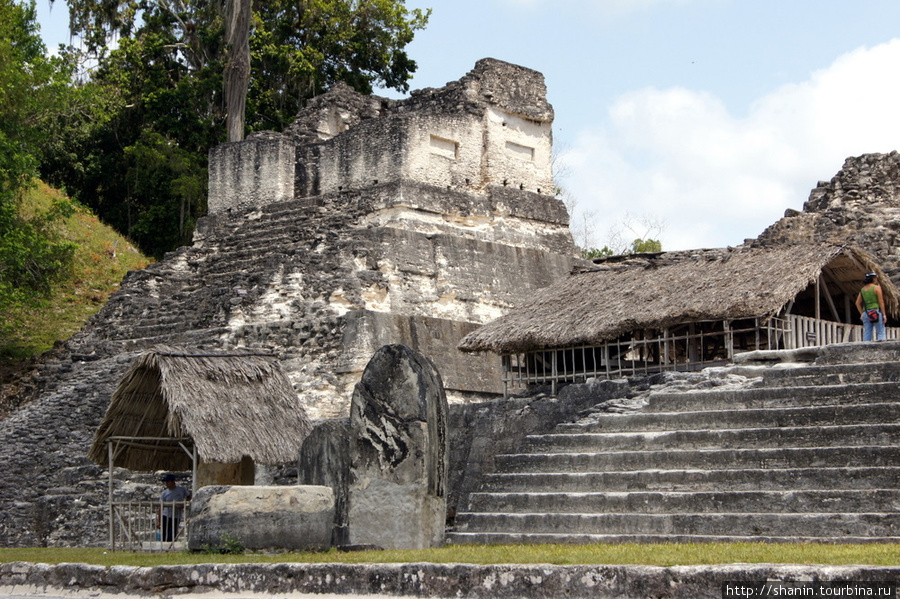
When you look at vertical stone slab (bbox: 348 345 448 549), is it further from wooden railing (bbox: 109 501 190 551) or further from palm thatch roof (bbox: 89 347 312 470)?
palm thatch roof (bbox: 89 347 312 470)

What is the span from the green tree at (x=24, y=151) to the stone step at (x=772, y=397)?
12.6 metres

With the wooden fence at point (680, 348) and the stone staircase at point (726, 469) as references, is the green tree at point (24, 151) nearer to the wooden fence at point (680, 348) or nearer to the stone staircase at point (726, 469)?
the wooden fence at point (680, 348)

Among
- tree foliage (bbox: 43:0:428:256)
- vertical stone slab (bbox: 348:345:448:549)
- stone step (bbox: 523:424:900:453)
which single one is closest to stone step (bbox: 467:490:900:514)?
stone step (bbox: 523:424:900:453)

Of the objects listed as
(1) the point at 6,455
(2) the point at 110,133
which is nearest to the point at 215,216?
(1) the point at 6,455

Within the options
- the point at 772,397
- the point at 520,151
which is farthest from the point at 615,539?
the point at 520,151

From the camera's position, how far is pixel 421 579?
8.90 meters

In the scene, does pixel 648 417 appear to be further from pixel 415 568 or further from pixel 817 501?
pixel 415 568

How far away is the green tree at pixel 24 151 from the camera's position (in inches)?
878

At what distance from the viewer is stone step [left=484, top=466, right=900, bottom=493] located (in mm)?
10430

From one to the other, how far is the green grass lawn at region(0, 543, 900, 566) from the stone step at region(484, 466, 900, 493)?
3.65 feet

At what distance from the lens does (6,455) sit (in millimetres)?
18688

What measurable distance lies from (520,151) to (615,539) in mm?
14303

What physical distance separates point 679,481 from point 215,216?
1514 centimetres

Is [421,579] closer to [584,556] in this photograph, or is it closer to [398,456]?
[584,556]
